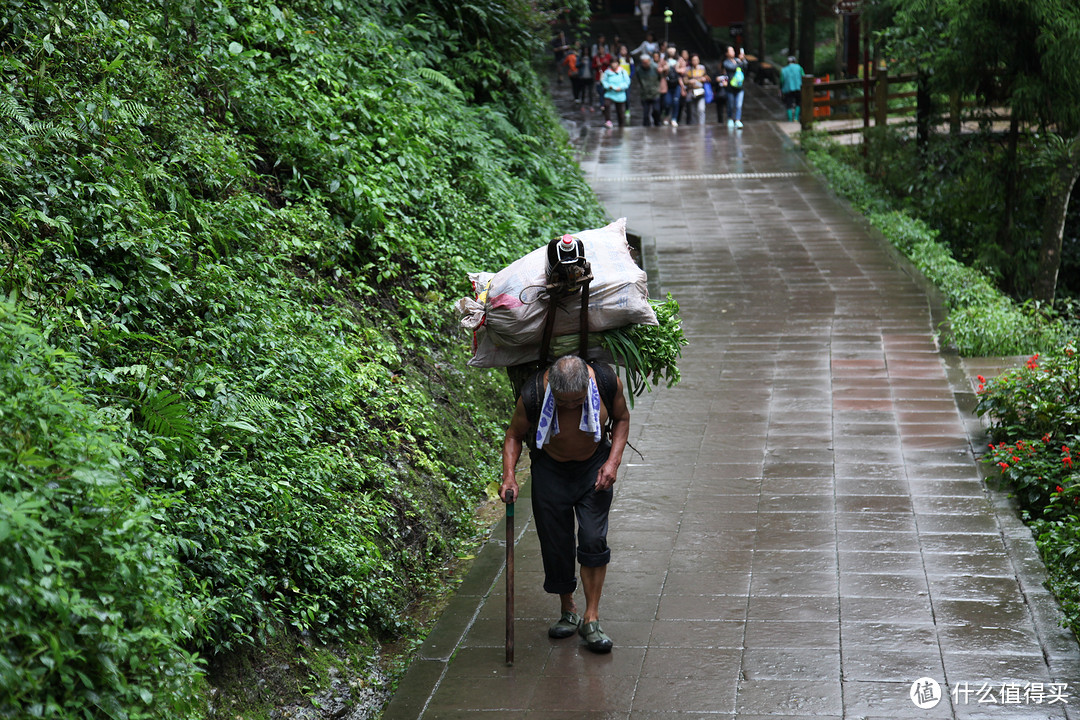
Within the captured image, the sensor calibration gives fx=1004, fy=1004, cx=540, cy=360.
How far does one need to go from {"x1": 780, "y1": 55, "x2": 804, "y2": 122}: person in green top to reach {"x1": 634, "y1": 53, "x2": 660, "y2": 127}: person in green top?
333 cm

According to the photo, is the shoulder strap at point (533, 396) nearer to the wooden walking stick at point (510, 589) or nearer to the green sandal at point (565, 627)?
the wooden walking stick at point (510, 589)

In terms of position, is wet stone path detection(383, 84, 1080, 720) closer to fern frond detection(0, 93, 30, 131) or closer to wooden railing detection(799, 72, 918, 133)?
fern frond detection(0, 93, 30, 131)

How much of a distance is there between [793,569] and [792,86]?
2295cm

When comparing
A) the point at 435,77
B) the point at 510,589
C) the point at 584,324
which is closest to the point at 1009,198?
the point at 435,77

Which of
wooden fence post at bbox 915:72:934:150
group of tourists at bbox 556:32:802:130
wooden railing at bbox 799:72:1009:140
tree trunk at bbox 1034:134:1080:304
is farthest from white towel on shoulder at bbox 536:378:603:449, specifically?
group of tourists at bbox 556:32:802:130

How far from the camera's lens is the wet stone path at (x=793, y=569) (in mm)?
4426

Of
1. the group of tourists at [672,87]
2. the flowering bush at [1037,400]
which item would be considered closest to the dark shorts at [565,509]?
the flowering bush at [1037,400]

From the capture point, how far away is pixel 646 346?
5.29 metres

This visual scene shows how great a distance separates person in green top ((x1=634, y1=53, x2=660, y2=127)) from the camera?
86.2 feet

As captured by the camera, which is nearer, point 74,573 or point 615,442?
point 74,573

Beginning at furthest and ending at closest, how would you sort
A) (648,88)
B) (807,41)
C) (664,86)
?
(648,88) < (807,41) < (664,86)

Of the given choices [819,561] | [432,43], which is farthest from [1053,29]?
[819,561]

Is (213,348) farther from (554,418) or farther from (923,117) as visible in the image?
(923,117)

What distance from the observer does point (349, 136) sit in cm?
880
